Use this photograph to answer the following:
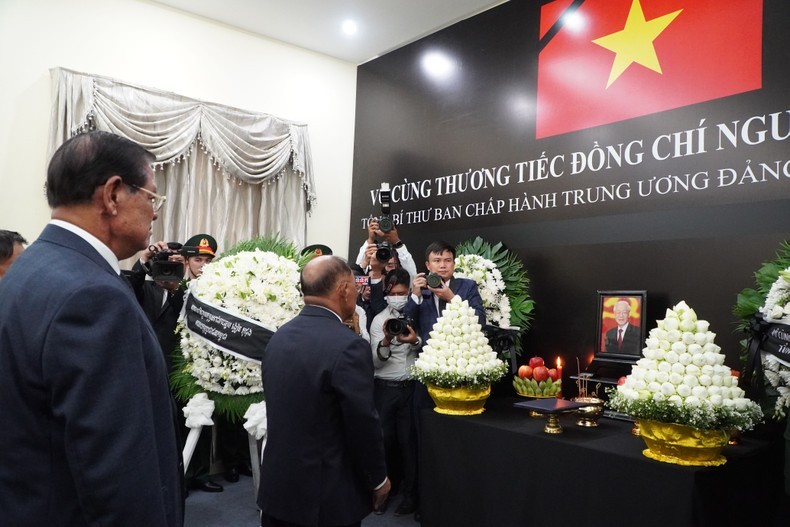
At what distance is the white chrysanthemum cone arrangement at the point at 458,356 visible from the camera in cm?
268

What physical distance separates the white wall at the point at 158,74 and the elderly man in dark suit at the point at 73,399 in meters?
3.86

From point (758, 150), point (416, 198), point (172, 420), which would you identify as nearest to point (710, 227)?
point (758, 150)

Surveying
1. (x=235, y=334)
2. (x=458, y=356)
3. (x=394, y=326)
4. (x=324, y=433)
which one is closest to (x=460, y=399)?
(x=458, y=356)

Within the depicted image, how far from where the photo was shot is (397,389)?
12.1 feet

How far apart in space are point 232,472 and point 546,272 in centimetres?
256

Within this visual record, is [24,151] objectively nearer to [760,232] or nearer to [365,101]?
[365,101]

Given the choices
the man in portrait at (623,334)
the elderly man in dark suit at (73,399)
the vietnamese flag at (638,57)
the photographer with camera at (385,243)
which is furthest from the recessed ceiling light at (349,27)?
the elderly man in dark suit at (73,399)

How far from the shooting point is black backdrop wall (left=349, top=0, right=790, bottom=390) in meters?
3.22

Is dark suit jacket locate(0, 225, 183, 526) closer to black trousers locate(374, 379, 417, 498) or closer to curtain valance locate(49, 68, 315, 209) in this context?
black trousers locate(374, 379, 417, 498)

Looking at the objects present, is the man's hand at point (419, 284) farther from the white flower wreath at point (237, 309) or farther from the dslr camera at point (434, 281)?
the white flower wreath at point (237, 309)

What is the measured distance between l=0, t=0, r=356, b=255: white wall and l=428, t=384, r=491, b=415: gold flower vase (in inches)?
131

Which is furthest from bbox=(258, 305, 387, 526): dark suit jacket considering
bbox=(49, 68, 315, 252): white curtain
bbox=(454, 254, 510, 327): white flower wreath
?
bbox=(49, 68, 315, 252): white curtain

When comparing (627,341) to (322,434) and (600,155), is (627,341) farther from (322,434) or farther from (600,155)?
(322,434)

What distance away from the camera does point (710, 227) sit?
11.0ft
